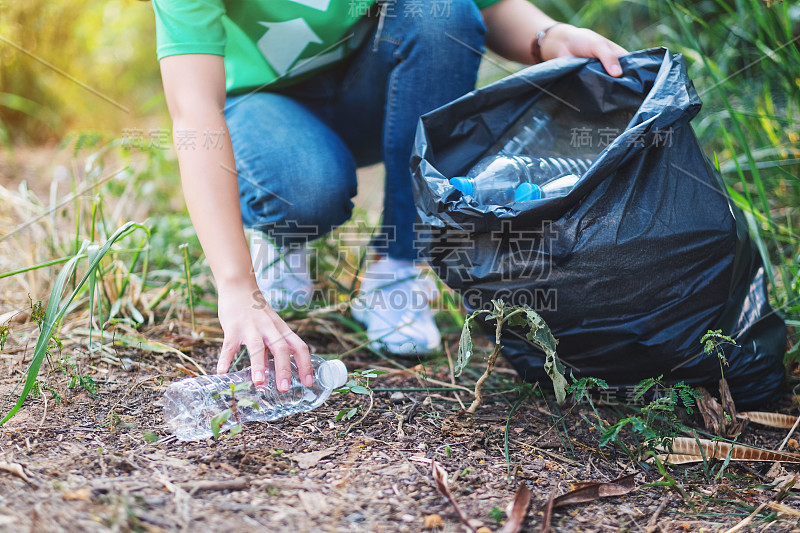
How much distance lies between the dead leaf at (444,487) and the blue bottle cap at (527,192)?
55cm

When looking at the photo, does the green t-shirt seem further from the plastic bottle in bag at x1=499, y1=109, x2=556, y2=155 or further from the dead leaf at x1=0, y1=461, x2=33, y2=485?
the dead leaf at x1=0, y1=461, x2=33, y2=485

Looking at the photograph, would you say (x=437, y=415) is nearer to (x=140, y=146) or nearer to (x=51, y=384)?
(x=51, y=384)

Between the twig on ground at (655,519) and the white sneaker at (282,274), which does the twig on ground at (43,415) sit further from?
the twig on ground at (655,519)

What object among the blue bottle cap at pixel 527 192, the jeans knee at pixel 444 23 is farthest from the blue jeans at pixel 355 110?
the blue bottle cap at pixel 527 192

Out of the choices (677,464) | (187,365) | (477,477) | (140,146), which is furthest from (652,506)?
(140,146)

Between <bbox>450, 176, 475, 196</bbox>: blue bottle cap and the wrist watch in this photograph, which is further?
the wrist watch

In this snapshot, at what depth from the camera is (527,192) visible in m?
1.27

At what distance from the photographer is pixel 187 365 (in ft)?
5.01

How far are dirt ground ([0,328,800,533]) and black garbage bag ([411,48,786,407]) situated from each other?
7.0 inches

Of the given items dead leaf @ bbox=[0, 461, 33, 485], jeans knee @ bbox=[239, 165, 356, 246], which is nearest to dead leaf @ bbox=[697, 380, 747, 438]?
jeans knee @ bbox=[239, 165, 356, 246]

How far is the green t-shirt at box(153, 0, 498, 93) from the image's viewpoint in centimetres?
156

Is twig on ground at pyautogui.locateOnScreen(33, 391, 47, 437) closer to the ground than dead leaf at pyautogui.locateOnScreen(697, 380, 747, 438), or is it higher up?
higher up

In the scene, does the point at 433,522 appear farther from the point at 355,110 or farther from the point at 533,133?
the point at 355,110

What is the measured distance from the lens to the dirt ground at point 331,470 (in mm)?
933
